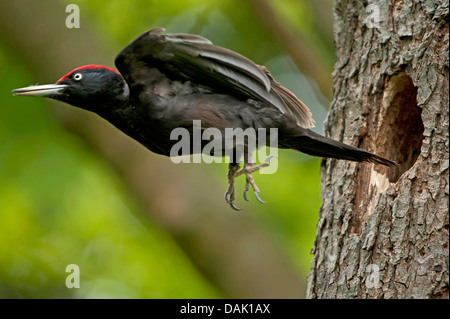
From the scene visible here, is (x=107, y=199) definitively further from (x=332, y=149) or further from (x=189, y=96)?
(x=332, y=149)

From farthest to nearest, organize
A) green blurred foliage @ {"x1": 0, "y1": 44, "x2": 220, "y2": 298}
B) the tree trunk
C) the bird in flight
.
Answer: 1. green blurred foliage @ {"x1": 0, "y1": 44, "x2": 220, "y2": 298}
2. the bird in flight
3. the tree trunk

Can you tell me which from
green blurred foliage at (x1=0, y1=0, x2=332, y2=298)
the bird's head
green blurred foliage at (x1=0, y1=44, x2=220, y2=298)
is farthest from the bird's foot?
green blurred foliage at (x1=0, y1=0, x2=332, y2=298)

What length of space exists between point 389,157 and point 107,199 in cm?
400

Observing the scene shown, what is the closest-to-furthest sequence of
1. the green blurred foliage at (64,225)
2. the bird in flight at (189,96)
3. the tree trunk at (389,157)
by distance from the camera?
the tree trunk at (389,157) < the bird in flight at (189,96) < the green blurred foliage at (64,225)

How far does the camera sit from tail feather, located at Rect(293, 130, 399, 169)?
371 centimetres

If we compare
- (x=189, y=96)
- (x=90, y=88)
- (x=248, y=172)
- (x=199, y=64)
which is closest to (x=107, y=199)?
(x=90, y=88)

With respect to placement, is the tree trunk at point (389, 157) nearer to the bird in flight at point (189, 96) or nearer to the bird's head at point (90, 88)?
the bird in flight at point (189, 96)

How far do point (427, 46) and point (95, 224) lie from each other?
4.37 meters

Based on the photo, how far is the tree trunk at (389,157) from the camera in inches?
138

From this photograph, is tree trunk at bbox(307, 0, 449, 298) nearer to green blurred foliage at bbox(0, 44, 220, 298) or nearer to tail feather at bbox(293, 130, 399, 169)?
tail feather at bbox(293, 130, 399, 169)

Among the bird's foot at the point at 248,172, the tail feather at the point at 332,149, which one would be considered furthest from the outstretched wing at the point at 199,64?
the bird's foot at the point at 248,172

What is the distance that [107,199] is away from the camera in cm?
719

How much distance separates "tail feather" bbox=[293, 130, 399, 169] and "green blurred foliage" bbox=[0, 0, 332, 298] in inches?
101
